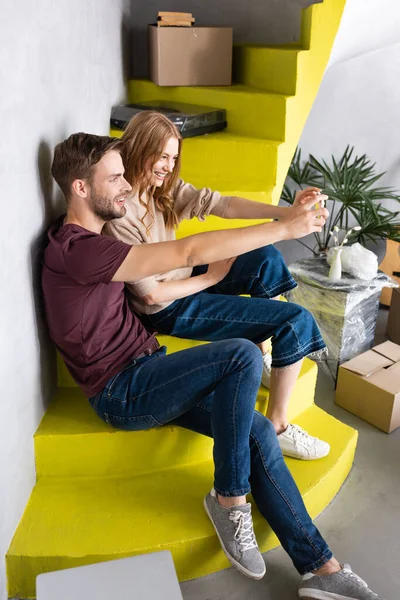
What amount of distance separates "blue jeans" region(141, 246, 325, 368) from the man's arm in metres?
0.39

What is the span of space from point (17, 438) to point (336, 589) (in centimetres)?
97

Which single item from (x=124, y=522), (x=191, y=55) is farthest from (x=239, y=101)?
(x=124, y=522)

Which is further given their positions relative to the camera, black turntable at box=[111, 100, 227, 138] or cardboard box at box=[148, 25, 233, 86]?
cardboard box at box=[148, 25, 233, 86]

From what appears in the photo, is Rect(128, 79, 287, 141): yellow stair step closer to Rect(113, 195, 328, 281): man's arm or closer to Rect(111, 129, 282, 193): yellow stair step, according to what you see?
Rect(111, 129, 282, 193): yellow stair step

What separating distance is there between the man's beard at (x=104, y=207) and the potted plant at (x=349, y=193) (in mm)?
1597

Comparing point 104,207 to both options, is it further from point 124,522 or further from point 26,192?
point 124,522

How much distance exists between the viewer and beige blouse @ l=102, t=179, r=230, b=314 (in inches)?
73.7

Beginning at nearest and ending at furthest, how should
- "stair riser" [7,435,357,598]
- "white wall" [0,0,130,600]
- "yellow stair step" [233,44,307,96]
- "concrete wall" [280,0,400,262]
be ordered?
1. "white wall" [0,0,130,600]
2. "stair riser" [7,435,357,598]
3. "yellow stair step" [233,44,307,96]
4. "concrete wall" [280,0,400,262]

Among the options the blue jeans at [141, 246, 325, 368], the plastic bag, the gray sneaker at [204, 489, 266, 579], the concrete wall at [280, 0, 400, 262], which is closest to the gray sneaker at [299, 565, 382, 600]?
the gray sneaker at [204, 489, 266, 579]

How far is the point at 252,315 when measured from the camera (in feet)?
6.64

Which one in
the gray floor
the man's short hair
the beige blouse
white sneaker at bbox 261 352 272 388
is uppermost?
the man's short hair

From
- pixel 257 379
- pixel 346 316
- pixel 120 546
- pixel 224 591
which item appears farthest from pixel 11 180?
pixel 346 316

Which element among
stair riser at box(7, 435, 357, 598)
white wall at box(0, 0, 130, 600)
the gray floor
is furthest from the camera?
the gray floor

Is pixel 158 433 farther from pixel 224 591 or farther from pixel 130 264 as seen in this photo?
pixel 130 264
